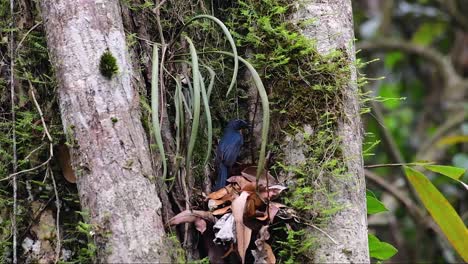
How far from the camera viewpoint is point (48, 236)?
1.83m

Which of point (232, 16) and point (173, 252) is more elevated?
point (232, 16)

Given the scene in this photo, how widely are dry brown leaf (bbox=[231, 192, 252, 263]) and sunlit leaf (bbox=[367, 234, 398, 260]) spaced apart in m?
0.56

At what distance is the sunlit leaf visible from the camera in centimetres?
212

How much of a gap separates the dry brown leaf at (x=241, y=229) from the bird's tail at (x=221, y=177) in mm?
148

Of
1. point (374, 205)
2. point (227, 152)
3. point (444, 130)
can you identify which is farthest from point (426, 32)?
point (227, 152)

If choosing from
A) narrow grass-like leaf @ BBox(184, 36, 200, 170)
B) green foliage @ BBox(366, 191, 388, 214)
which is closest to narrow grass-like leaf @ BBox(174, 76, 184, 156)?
narrow grass-like leaf @ BBox(184, 36, 200, 170)

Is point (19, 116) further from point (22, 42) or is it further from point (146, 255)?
point (146, 255)

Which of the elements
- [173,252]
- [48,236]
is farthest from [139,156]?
[48,236]

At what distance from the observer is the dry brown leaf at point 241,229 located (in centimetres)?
168

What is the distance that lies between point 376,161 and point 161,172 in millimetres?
3829

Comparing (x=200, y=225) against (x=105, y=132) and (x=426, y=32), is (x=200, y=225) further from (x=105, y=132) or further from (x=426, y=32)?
(x=426, y=32)

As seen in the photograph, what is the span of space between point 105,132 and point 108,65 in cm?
17

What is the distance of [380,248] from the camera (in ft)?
7.00

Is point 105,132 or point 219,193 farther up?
point 105,132
